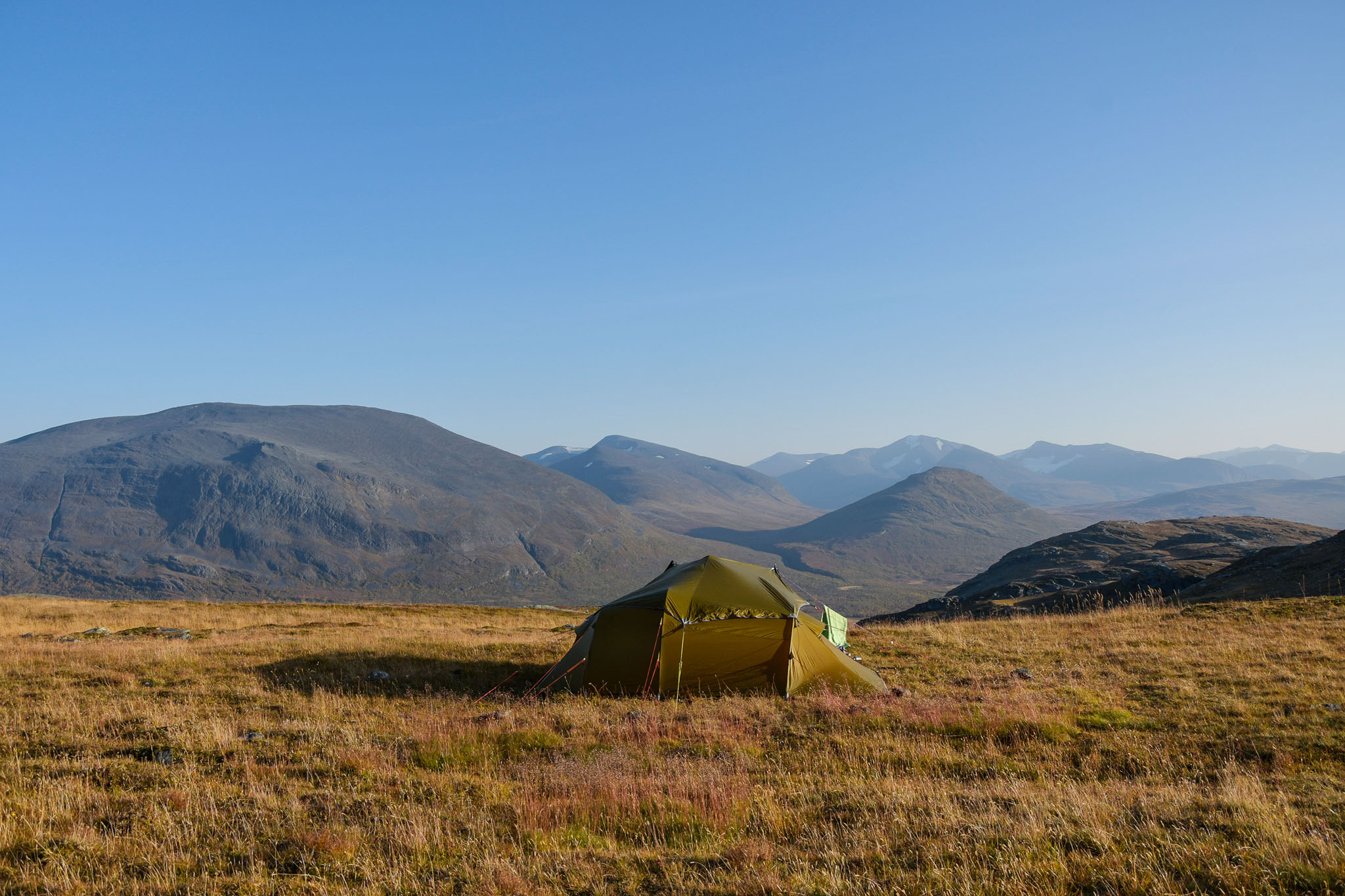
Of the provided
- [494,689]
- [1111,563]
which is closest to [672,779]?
[494,689]

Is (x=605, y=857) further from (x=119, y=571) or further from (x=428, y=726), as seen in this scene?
(x=119, y=571)

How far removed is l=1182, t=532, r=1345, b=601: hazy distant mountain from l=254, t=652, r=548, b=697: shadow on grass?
1095 inches

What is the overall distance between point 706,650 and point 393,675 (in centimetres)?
741

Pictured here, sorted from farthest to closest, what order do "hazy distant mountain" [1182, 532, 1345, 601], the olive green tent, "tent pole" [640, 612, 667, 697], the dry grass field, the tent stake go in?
"hazy distant mountain" [1182, 532, 1345, 601], the olive green tent, "tent pole" [640, 612, 667, 697], the tent stake, the dry grass field

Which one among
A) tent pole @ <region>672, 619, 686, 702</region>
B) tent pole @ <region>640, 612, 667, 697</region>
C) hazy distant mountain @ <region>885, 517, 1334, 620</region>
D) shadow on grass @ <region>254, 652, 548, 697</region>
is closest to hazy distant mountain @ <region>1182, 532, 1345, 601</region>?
hazy distant mountain @ <region>885, 517, 1334, 620</region>

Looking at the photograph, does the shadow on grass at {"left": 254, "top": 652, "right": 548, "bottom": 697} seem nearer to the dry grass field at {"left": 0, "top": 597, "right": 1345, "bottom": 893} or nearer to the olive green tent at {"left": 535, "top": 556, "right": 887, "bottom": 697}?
the dry grass field at {"left": 0, "top": 597, "right": 1345, "bottom": 893}

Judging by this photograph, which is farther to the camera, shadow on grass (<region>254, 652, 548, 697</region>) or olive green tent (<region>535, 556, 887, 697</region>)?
shadow on grass (<region>254, 652, 548, 697</region>)

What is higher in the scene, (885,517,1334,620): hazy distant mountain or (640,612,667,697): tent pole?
(640,612,667,697): tent pole

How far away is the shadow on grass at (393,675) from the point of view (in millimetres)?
14711

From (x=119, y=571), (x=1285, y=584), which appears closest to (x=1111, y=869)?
(x=1285, y=584)

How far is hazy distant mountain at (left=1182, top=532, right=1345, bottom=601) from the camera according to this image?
27266 millimetres

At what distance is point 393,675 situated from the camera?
1619 centimetres

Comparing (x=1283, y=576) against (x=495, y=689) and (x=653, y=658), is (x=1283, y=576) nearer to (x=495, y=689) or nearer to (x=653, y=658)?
(x=653, y=658)

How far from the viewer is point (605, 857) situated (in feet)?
21.3
